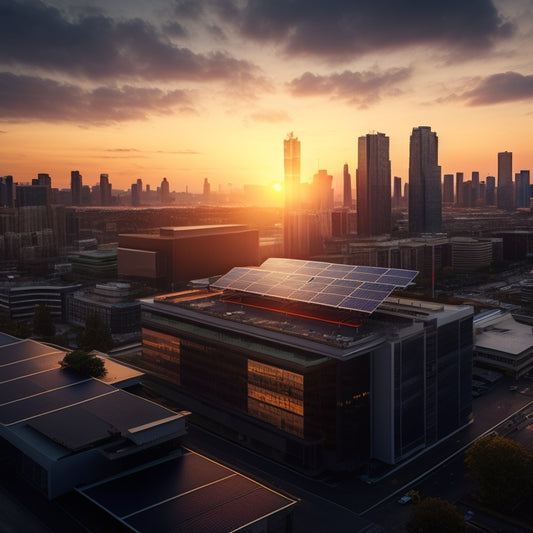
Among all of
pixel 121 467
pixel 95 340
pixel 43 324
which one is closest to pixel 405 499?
pixel 121 467

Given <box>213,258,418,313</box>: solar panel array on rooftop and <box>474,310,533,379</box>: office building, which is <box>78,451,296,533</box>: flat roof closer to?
<box>213,258,418,313</box>: solar panel array on rooftop

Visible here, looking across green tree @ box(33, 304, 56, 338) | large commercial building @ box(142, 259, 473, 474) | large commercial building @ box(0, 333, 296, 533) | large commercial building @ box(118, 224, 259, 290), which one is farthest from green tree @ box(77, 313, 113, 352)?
large commercial building @ box(118, 224, 259, 290)

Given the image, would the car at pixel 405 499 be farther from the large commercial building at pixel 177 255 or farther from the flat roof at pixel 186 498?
the large commercial building at pixel 177 255

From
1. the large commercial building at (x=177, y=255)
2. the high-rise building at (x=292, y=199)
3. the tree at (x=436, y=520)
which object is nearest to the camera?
the tree at (x=436, y=520)

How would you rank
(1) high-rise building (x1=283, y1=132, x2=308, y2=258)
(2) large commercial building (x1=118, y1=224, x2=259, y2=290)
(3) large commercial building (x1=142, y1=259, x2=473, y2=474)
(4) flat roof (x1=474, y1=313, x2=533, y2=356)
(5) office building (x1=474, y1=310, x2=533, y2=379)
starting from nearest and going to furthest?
(3) large commercial building (x1=142, y1=259, x2=473, y2=474), (5) office building (x1=474, y1=310, x2=533, y2=379), (4) flat roof (x1=474, y1=313, x2=533, y2=356), (2) large commercial building (x1=118, y1=224, x2=259, y2=290), (1) high-rise building (x1=283, y1=132, x2=308, y2=258)

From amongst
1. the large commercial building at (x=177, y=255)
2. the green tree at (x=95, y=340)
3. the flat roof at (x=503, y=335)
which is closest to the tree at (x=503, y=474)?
the flat roof at (x=503, y=335)


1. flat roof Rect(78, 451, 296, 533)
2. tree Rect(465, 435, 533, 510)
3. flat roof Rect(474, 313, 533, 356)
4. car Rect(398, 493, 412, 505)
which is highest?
flat roof Rect(78, 451, 296, 533)

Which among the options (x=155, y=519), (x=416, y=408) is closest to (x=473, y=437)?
(x=416, y=408)
